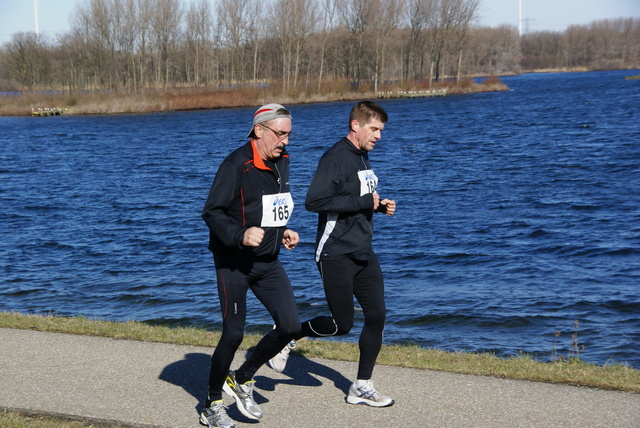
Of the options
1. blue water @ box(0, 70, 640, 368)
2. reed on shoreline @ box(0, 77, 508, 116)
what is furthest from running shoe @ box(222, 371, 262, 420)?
reed on shoreline @ box(0, 77, 508, 116)

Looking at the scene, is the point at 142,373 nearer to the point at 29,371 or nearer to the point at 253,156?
the point at 29,371

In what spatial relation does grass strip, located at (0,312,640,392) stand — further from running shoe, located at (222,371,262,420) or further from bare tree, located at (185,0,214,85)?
bare tree, located at (185,0,214,85)

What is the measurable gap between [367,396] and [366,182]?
62.6 inches

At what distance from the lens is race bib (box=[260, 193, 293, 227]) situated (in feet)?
16.7

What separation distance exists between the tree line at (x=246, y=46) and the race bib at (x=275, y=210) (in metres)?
83.4

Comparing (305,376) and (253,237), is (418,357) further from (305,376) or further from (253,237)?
(253,237)

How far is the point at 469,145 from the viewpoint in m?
39.7

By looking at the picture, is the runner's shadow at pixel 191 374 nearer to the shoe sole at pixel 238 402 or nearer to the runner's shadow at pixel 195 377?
the runner's shadow at pixel 195 377

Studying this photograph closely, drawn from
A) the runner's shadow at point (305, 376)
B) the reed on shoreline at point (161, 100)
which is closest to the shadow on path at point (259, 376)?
the runner's shadow at point (305, 376)

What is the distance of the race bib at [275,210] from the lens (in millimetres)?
5098

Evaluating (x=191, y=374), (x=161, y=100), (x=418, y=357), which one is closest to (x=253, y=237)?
(x=191, y=374)

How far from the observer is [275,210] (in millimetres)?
5141

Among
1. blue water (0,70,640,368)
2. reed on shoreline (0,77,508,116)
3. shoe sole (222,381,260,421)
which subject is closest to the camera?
shoe sole (222,381,260,421)

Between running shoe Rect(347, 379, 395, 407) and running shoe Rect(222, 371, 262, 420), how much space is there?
756 millimetres
